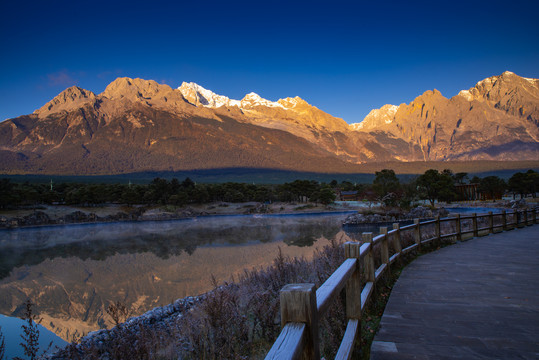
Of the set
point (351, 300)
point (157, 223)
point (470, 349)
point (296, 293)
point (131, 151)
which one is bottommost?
point (157, 223)

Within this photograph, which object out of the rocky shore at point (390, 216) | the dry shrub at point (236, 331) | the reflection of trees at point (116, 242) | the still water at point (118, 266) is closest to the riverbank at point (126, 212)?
the reflection of trees at point (116, 242)

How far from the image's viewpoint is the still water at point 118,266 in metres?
10.8

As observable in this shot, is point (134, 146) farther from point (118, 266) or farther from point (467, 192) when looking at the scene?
point (118, 266)

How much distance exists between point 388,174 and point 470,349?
40328mm

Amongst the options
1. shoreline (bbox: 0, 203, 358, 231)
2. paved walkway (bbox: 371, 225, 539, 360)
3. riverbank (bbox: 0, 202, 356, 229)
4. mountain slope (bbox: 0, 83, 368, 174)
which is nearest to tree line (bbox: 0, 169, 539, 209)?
riverbank (bbox: 0, 202, 356, 229)

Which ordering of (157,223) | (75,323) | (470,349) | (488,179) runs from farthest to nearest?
(488,179), (157,223), (75,323), (470,349)

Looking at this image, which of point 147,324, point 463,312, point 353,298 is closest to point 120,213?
point 147,324

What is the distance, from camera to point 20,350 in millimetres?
7523

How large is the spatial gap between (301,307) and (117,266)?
665 inches

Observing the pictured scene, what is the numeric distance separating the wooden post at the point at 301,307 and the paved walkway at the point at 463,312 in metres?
2.00

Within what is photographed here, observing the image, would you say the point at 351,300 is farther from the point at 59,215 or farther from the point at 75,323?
the point at 59,215

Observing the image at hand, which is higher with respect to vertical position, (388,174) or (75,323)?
(388,174)

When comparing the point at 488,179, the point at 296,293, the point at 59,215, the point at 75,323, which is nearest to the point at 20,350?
the point at 75,323

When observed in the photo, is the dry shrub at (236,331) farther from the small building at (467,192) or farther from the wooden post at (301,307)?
the small building at (467,192)
